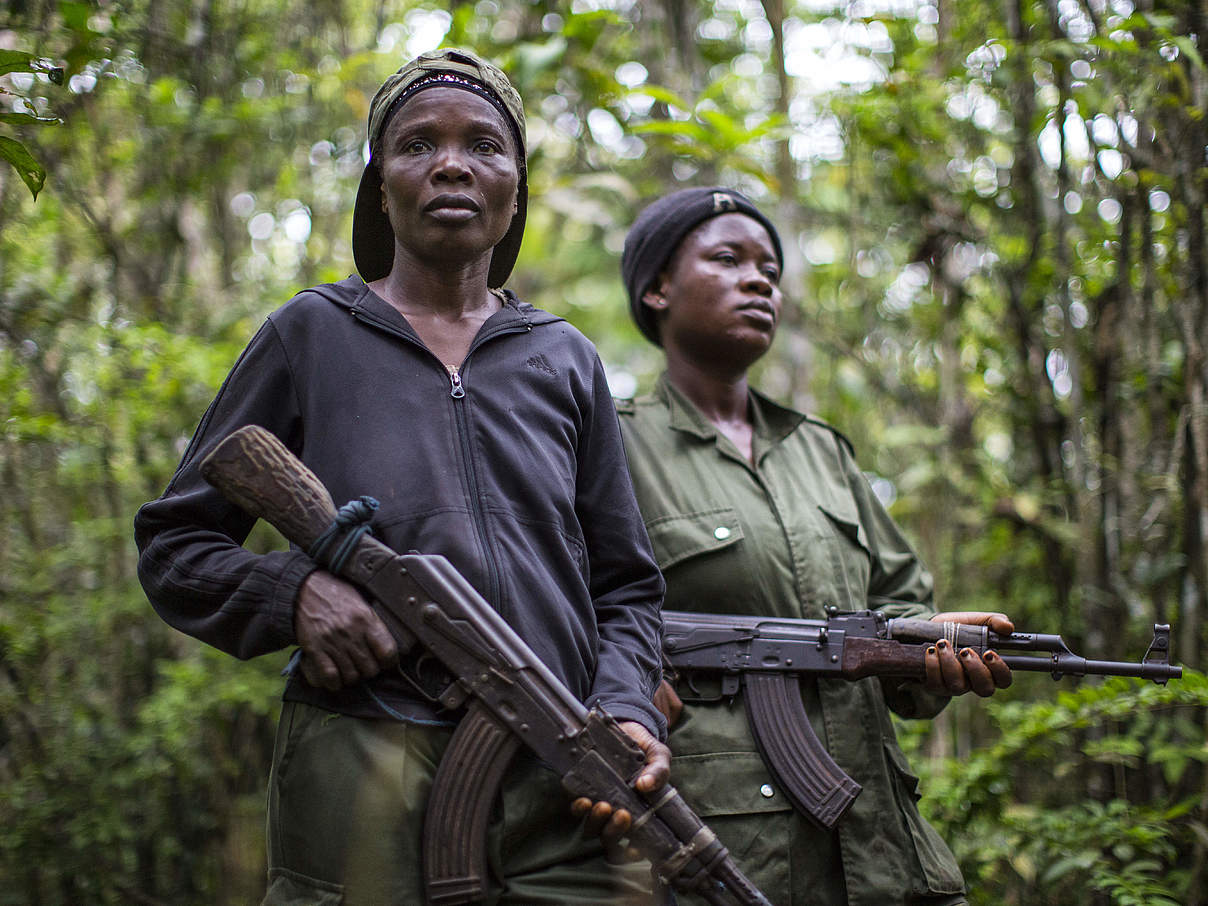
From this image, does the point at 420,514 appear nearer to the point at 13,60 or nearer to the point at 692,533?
the point at 692,533

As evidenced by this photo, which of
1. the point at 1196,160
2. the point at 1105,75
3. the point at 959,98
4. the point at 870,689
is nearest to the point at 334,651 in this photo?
the point at 870,689

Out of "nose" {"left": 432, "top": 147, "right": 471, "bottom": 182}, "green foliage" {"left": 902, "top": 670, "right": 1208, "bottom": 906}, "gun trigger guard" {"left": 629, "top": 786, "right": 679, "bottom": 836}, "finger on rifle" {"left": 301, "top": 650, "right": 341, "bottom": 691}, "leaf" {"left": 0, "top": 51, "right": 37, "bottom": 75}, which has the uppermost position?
"leaf" {"left": 0, "top": 51, "right": 37, "bottom": 75}

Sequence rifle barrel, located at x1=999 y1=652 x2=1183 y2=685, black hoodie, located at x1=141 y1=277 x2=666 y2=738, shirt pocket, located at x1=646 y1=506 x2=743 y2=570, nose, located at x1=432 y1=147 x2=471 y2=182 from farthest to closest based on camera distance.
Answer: shirt pocket, located at x1=646 y1=506 x2=743 y2=570 < rifle barrel, located at x1=999 y1=652 x2=1183 y2=685 < nose, located at x1=432 y1=147 x2=471 y2=182 < black hoodie, located at x1=141 y1=277 x2=666 y2=738

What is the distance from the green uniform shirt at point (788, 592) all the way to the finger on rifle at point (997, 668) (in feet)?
1.13

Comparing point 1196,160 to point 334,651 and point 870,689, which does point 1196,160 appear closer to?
point 870,689

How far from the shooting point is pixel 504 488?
209 cm

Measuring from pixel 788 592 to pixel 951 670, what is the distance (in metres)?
0.52

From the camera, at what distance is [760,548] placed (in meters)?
3.01

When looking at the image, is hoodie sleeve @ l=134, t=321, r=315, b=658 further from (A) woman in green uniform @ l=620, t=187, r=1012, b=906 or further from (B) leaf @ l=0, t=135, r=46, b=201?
(A) woman in green uniform @ l=620, t=187, r=1012, b=906

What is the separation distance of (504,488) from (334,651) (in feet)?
1.55

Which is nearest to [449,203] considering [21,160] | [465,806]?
[21,160]

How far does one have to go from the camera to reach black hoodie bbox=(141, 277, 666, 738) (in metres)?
1.94

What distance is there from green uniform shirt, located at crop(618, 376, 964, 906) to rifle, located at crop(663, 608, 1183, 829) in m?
0.06

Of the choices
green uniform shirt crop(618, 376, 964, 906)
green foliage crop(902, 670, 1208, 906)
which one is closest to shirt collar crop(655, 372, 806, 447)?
→ green uniform shirt crop(618, 376, 964, 906)
